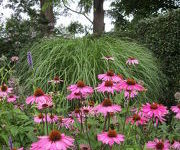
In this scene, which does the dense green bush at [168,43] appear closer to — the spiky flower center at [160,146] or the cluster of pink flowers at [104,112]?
the cluster of pink flowers at [104,112]

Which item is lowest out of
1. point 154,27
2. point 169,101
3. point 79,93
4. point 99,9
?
point 169,101

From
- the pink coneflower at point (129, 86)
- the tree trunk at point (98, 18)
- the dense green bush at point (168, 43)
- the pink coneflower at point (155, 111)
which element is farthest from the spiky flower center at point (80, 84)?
the tree trunk at point (98, 18)

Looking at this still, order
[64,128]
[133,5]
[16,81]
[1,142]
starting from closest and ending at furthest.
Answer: [64,128] < [1,142] < [16,81] < [133,5]

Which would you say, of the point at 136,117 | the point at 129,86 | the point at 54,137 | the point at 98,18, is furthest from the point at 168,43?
the point at 98,18

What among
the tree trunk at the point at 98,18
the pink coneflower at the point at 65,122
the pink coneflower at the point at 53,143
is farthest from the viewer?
the tree trunk at the point at 98,18

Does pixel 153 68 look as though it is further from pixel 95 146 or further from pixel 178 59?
pixel 95 146

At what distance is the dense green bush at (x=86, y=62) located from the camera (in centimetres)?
414

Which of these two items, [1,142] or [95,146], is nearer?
[95,146]

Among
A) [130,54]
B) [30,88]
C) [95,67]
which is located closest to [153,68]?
[130,54]

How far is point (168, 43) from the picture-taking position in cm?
515

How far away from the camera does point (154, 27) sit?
5.57 meters

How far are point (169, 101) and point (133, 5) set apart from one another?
940cm

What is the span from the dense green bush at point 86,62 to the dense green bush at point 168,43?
198 millimetres

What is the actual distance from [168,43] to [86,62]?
4.90 ft
